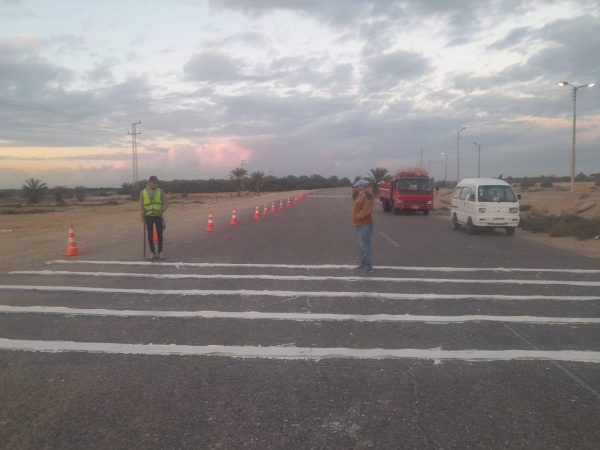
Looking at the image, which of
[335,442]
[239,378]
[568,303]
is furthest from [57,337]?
[568,303]

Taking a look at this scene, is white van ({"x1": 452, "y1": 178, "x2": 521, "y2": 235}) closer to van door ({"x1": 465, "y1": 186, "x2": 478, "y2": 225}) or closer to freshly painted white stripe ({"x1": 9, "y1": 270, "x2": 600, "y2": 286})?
van door ({"x1": 465, "y1": 186, "x2": 478, "y2": 225})

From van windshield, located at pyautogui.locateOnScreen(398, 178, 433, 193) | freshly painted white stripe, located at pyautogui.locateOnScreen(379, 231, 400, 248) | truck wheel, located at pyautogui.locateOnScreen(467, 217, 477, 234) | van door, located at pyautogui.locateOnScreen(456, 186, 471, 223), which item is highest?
van windshield, located at pyautogui.locateOnScreen(398, 178, 433, 193)

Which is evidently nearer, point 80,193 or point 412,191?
point 412,191

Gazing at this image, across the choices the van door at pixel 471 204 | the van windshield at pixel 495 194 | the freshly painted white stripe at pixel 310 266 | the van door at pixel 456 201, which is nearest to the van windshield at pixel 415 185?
the van door at pixel 456 201

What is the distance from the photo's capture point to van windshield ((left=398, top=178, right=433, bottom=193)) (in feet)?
106

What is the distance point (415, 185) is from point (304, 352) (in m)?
27.7

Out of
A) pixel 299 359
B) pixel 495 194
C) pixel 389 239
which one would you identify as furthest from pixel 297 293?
pixel 495 194

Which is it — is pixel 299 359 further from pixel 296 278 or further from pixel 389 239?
pixel 389 239

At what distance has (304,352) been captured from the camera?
5.85 meters

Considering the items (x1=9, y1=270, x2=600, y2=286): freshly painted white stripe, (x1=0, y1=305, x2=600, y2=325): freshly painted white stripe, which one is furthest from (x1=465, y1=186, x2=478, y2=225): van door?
(x1=0, y1=305, x2=600, y2=325): freshly painted white stripe

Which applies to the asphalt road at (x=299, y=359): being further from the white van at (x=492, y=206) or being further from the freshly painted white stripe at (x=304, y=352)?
the white van at (x=492, y=206)

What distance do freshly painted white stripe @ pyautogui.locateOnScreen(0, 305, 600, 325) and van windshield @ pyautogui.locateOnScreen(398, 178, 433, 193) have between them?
25258 millimetres

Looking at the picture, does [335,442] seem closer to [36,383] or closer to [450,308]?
[36,383]

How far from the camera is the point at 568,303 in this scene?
832 centimetres
